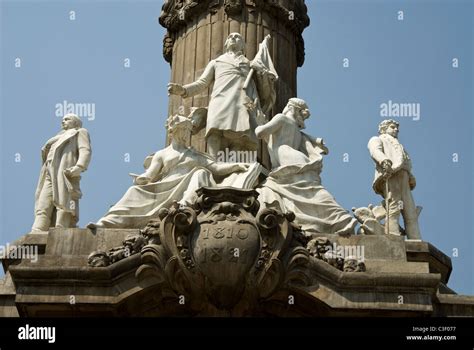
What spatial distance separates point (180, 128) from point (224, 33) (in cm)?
376

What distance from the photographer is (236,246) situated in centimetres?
2147

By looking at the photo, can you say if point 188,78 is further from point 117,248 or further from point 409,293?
point 409,293

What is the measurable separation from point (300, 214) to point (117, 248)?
3646 mm

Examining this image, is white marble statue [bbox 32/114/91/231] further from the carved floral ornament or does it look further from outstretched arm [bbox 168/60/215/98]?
the carved floral ornament

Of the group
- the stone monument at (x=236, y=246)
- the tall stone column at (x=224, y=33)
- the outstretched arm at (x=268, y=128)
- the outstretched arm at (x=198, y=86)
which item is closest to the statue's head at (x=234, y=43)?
the outstretched arm at (x=198, y=86)

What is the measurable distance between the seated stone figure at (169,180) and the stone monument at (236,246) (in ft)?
0.08

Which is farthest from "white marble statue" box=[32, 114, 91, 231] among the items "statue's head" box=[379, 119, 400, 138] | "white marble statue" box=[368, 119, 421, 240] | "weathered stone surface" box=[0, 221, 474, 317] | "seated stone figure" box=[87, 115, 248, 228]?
"statue's head" box=[379, 119, 400, 138]

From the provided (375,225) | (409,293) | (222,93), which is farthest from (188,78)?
(409,293)

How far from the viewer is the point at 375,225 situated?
941 inches

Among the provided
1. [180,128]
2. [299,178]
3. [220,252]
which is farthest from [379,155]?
[220,252]

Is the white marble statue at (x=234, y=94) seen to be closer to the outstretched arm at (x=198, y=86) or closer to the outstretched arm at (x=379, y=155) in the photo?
the outstretched arm at (x=198, y=86)

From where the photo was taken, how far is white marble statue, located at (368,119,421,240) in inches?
960

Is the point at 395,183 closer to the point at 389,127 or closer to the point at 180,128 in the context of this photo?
the point at 389,127

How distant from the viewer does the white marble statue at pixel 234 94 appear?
25328 millimetres
